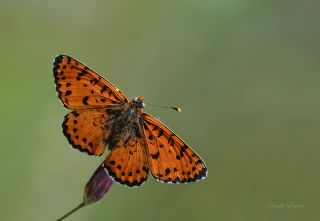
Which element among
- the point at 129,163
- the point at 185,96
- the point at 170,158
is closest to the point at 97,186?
the point at 129,163

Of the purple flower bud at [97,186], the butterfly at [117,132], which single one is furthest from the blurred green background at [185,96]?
the butterfly at [117,132]

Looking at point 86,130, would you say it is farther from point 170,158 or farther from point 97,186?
point 170,158

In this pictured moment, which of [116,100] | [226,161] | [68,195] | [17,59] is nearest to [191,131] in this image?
[226,161]

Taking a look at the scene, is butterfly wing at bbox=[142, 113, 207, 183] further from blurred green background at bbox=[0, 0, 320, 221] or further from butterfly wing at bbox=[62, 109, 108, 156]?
blurred green background at bbox=[0, 0, 320, 221]

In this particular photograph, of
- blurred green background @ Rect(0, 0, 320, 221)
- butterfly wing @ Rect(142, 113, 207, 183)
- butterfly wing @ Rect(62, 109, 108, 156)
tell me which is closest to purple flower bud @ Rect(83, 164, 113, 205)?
butterfly wing @ Rect(62, 109, 108, 156)

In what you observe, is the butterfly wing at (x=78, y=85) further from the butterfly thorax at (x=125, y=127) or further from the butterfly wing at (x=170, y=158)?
the butterfly wing at (x=170, y=158)

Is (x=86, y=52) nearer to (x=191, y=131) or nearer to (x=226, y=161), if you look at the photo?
(x=191, y=131)

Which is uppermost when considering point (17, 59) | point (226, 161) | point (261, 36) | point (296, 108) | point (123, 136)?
point (261, 36)
